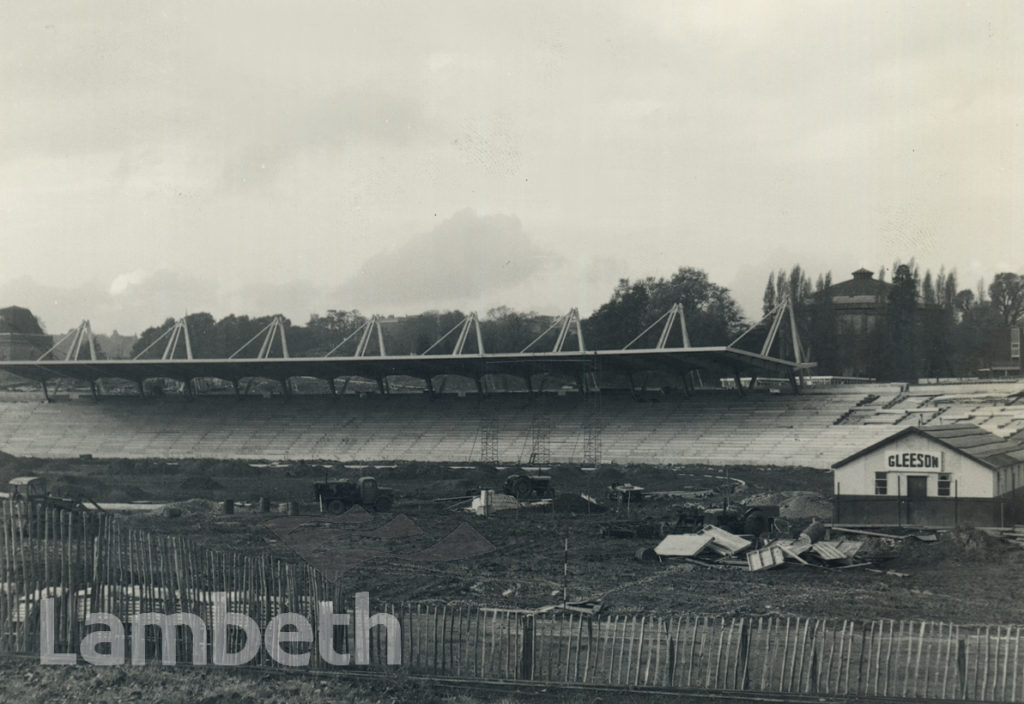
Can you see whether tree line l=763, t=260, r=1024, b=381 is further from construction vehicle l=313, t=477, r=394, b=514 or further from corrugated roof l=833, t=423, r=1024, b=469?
construction vehicle l=313, t=477, r=394, b=514

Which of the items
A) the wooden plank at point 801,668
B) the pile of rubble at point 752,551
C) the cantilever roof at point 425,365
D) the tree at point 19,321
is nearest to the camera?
the wooden plank at point 801,668

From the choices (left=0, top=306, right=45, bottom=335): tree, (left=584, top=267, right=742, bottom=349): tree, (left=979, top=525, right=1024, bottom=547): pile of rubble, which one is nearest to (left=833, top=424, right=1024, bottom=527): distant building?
(left=979, top=525, right=1024, bottom=547): pile of rubble

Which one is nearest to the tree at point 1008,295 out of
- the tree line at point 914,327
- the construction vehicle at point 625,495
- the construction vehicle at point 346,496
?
the tree line at point 914,327

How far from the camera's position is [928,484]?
31.1m

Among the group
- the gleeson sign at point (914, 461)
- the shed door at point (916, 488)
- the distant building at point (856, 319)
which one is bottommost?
the shed door at point (916, 488)

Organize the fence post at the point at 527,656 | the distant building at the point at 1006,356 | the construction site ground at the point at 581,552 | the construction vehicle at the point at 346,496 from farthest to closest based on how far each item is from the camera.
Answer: the distant building at the point at 1006,356 → the construction vehicle at the point at 346,496 → the construction site ground at the point at 581,552 → the fence post at the point at 527,656

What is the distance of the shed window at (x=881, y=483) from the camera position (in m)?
31.6

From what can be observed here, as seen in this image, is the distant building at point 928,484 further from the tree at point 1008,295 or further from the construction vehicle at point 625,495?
the tree at point 1008,295

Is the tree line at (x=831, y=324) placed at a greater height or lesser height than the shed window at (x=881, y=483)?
greater

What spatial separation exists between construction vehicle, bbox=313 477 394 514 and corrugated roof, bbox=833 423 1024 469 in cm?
1868

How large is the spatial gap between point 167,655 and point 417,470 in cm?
3958

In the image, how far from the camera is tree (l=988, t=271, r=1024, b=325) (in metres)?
65.9

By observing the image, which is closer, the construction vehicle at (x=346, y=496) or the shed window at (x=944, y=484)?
the shed window at (x=944, y=484)

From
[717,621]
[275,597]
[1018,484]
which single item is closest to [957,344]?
[1018,484]
